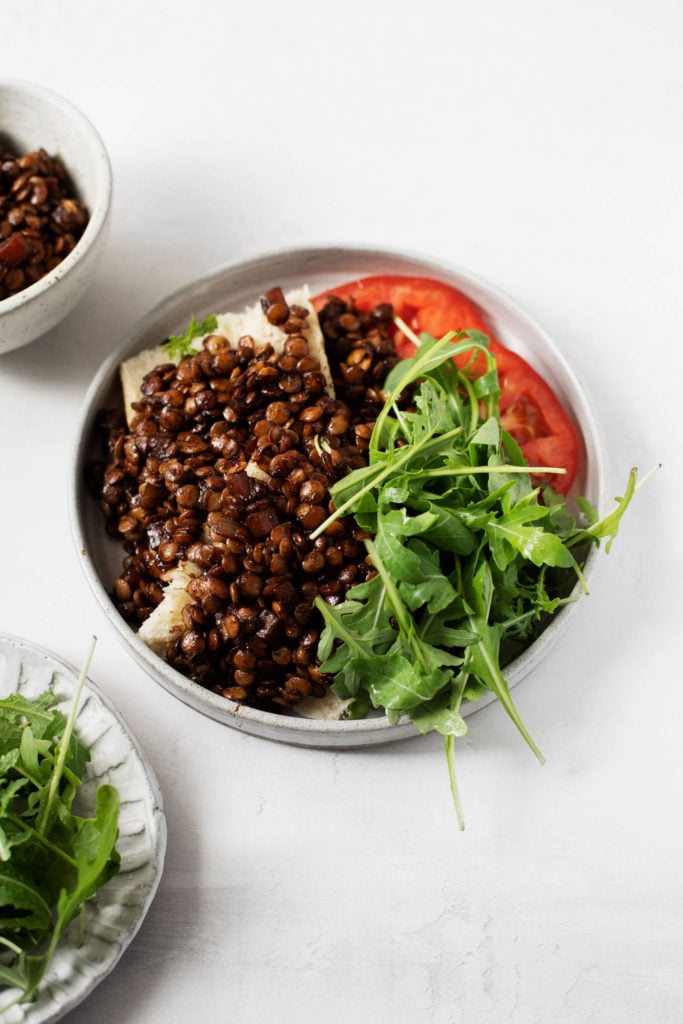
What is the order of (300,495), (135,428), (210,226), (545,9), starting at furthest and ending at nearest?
(545,9) < (210,226) < (135,428) < (300,495)

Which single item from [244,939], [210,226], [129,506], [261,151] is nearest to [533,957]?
[244,939]

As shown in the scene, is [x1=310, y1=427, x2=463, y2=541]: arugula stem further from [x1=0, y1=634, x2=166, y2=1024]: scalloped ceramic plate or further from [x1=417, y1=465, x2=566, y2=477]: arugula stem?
[x1=0, y1=634, x2=166, y2=1024]: scalloped ceramic plate

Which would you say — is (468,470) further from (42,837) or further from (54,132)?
(54,132)

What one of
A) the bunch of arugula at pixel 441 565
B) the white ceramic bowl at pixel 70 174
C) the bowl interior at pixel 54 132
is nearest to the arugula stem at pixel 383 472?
the bunch of arugula at pixel 441 565

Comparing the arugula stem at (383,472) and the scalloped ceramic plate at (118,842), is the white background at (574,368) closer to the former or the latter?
the scalloped ceramic plate at (118,842)

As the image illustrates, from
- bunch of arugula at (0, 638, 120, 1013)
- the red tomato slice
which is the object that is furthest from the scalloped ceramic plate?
the red tomato slice

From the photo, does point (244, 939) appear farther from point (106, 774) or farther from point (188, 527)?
point (188, 527)

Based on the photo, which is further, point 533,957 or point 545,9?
point 545,9
